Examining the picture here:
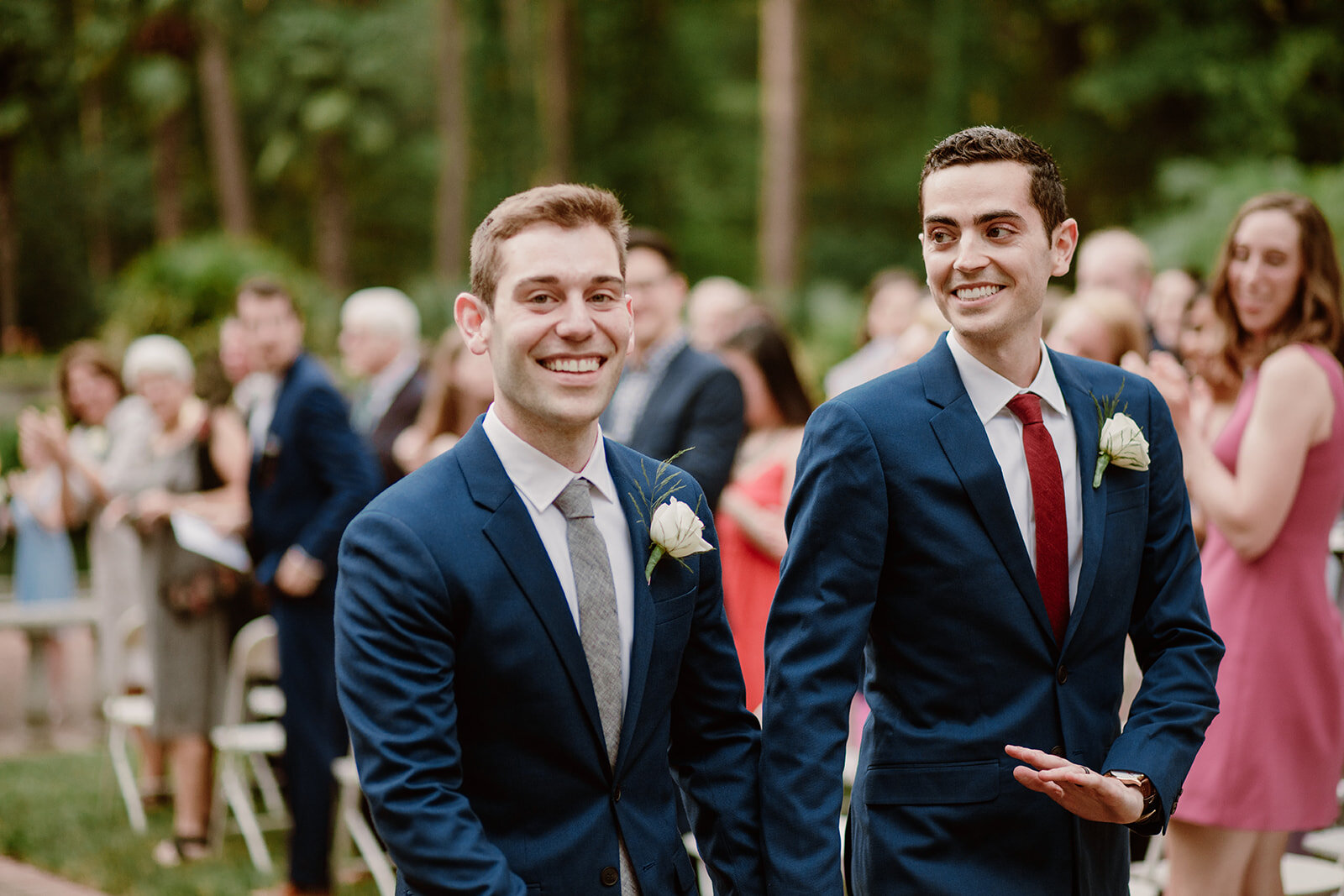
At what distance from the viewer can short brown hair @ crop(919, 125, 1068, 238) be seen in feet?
8.04

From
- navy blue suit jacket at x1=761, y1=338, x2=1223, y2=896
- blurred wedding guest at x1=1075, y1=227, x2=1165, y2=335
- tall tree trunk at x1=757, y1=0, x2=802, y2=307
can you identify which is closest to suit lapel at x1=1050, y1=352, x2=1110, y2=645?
navy blue suit jacket at x1=761, y1=338, x2=1223, y2=896

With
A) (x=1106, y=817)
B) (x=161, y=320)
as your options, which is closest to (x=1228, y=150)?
(x=161, y=320)

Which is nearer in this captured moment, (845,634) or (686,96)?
(845,634)

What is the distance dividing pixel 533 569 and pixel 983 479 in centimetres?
86

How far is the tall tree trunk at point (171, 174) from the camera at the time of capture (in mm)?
27125

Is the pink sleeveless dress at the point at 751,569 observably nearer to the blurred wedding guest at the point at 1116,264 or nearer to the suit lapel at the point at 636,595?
the blurred wedding guest at the point at 1116,264

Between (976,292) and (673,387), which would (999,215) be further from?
(673,387)

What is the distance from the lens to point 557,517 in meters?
2.37

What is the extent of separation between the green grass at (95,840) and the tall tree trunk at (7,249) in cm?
2034

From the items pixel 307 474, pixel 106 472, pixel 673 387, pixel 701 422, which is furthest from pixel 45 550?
pixel 701 422

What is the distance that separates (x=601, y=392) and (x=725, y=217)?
3037cm

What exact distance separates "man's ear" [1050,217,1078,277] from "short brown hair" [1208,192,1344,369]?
136 centimetres

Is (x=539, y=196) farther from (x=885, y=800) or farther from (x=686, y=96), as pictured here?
(x=686, y=96)

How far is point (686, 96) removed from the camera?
30.6 m
